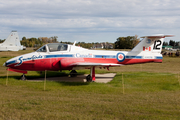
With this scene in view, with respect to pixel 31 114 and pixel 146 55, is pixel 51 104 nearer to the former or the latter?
pixel 31 114

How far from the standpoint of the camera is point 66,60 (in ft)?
49.1

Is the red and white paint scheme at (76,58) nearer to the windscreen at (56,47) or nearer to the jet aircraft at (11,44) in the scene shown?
the windscreen at (56,47)

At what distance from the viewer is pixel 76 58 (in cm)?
1554

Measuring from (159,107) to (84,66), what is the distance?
731 centimetres

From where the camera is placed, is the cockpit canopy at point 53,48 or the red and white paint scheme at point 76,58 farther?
the cockpit canopy at point 53,48

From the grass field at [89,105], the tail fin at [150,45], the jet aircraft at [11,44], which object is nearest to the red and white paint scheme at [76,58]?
the tail fin at [150,45]

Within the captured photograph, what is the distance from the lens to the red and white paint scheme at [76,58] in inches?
577

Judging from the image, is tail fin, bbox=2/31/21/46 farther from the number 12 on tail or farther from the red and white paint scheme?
the number 12 on tail

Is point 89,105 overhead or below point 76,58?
below

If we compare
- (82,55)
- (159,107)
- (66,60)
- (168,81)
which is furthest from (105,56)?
(159,107)

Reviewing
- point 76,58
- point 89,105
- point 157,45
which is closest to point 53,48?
point 76,58

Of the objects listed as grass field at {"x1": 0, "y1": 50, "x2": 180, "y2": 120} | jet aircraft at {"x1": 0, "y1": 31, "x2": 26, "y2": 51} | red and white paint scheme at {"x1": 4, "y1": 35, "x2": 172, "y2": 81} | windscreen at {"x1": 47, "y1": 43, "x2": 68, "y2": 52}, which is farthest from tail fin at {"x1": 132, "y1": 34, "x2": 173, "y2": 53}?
jet aircraft at {"x1": 0, "y1": 31, "x2": 26, "y2": 51}

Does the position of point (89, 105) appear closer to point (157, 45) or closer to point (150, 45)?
point (150, 45)

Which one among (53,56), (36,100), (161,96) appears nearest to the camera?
(36,100)
